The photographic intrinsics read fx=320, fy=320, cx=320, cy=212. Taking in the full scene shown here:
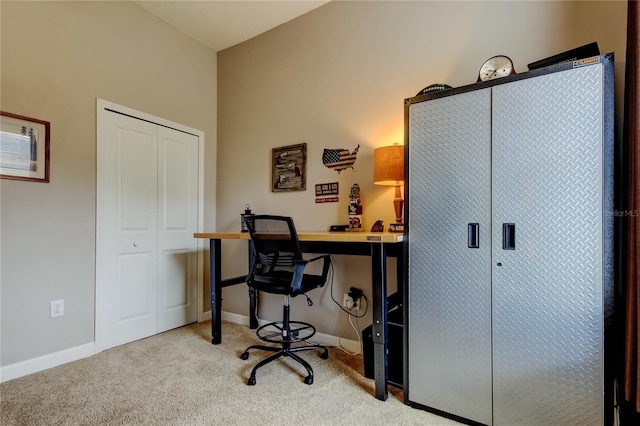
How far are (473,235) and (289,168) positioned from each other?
1.75m

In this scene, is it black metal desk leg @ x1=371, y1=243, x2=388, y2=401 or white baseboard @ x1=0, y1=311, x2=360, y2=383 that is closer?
black metal desk leg @ x1=371, y1=243, x2=388, y2=401

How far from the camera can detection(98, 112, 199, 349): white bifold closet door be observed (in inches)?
101

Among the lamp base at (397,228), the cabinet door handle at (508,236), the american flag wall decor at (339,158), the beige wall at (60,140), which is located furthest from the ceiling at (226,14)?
the cabinet door handle at (508,236)

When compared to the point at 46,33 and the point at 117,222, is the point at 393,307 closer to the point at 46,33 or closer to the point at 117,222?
the point at 117,222

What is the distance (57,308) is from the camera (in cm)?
226

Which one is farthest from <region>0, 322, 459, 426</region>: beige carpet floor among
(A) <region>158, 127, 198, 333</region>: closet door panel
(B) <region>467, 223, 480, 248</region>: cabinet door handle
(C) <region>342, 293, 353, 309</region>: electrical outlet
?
(B) <region>467, 223, 480, 248</region>: cabinet door handle

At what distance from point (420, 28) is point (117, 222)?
2774 mm

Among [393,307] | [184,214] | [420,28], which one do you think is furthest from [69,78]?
[393,307]

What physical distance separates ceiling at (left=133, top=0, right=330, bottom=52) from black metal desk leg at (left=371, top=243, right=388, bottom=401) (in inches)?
88.2

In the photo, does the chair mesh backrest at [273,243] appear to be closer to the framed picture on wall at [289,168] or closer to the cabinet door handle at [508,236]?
the framed picture on wall at [289,168]

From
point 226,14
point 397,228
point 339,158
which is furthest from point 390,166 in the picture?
point 226,14

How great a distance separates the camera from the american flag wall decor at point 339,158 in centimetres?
257

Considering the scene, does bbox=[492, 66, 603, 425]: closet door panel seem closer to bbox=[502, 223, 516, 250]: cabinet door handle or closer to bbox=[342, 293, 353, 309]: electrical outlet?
bbox=[502, 223, 516, 250]: cabinet door handle

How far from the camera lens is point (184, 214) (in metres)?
3.17
